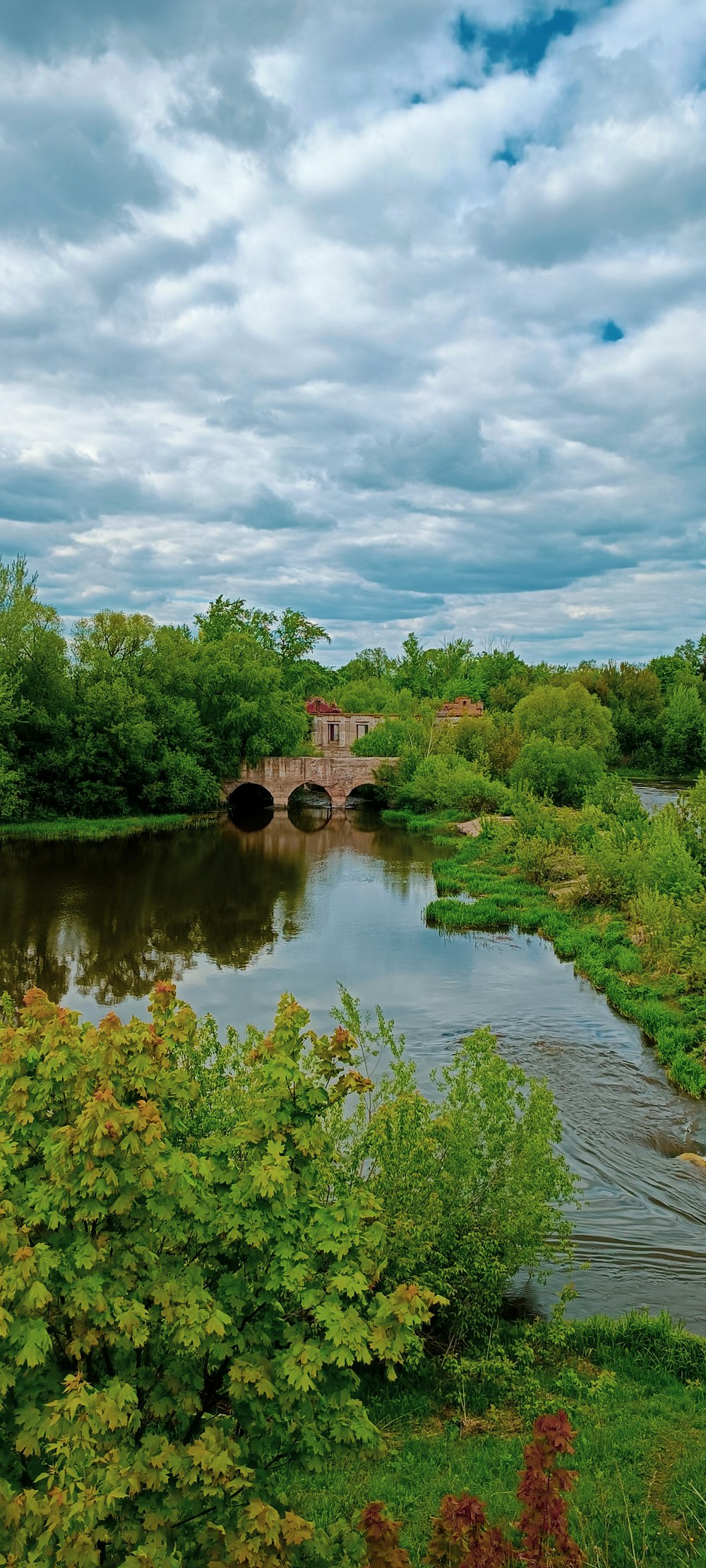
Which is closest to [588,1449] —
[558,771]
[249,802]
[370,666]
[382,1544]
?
[382,1544]

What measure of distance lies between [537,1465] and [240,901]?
84.1 ft

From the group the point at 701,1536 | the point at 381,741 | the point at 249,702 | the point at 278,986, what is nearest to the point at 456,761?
the point at 381,741

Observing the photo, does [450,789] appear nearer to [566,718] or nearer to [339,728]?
[566,718]

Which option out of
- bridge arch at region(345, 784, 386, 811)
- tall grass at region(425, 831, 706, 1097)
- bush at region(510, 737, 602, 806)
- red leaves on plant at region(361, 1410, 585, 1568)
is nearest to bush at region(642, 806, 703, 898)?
tall grass at region(425, 831, 706, 1097)

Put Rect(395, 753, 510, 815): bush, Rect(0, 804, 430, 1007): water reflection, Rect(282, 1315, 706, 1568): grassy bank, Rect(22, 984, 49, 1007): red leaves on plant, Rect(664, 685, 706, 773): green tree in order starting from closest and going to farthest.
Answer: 1. Rect(22, 984, 49, 1007): red leaves on plant
2. Rect(282, 1315, 706, 1568): grassy bank
3. Rect(0, 804, 430, 1007): water reflection
4. Rect(395, 753, 510, 815): bush
5. Rect(664, 685, 706, 773): green tree

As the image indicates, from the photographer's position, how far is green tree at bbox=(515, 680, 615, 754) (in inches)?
2109

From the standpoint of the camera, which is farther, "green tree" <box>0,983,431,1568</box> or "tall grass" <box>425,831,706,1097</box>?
"tall grass" <box>425,831,706,1097</box>

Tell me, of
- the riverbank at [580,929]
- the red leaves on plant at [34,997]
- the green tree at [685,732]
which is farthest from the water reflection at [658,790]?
the red leaves on plant at [34,997]

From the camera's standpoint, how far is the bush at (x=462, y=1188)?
7523 millimetres

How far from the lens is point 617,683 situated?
85.2 m

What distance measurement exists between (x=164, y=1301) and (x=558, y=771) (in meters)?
41.5

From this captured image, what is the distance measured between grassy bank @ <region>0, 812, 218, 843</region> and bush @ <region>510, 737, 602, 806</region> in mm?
17412

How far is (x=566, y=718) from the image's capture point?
5488 cm

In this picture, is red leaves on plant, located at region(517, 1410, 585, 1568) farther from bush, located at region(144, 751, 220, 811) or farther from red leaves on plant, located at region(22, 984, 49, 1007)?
bush, located at region(144, 751, 220, 811)
